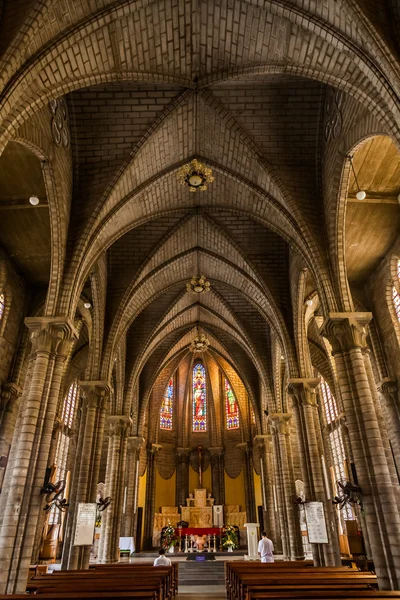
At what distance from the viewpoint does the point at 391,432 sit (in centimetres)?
1642

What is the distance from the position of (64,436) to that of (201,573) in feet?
39.7

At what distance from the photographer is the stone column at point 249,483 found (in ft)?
97.7

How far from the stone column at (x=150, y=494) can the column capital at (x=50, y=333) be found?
70.2ft

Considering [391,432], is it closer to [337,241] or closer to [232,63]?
[337,241]

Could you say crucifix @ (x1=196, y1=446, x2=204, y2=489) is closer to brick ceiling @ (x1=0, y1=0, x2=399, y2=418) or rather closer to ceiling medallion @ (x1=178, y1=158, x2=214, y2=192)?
brick ceiling @ (x1=0, y1=0, x2=399, y2=418)

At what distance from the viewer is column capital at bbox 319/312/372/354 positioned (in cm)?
1183

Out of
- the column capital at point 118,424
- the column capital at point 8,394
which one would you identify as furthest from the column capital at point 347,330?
the column capital at point 118,424

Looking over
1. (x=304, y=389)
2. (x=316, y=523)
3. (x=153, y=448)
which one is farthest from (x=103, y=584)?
(x=153, y=448)

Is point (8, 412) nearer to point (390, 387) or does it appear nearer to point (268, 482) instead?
point (390, 387)

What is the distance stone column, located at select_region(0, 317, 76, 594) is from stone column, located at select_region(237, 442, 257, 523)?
22302mm

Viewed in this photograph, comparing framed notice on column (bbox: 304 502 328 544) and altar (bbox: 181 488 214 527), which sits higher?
altar (bbox: 181 488 214 527)

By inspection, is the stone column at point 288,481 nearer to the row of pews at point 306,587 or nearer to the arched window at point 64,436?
the row of pews at point 306,587

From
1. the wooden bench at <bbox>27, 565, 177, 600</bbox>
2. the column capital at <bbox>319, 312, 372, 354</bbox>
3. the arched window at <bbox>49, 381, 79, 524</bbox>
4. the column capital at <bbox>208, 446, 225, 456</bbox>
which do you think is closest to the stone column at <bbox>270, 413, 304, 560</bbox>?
the column capital at <bbox>319, 312, 372, 354</bbox>

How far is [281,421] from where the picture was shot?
22250mm
